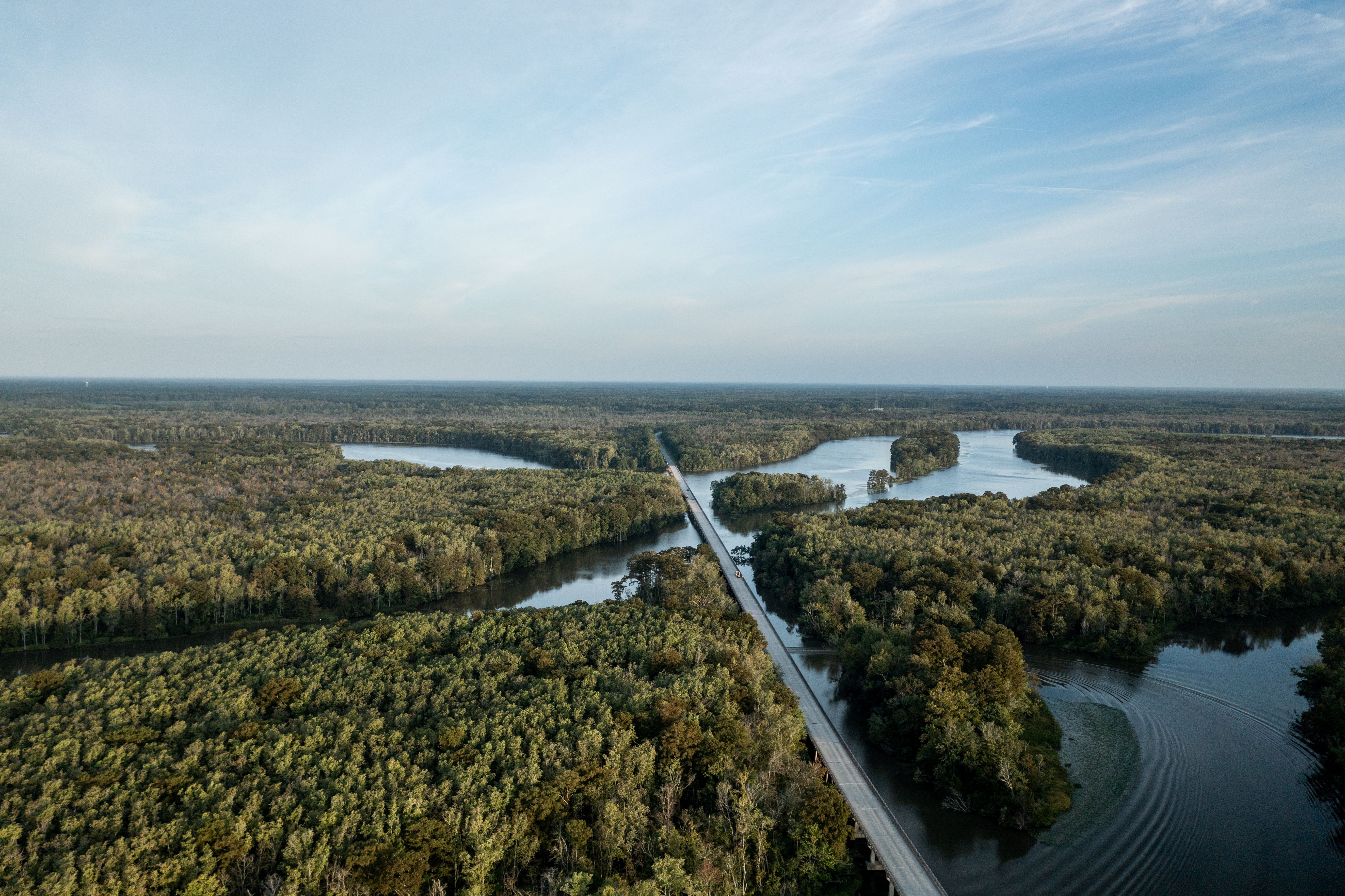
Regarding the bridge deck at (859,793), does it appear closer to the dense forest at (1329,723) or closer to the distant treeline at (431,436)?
the dense forest at (1329,723)

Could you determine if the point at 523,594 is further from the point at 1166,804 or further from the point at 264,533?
the point at 1166,804

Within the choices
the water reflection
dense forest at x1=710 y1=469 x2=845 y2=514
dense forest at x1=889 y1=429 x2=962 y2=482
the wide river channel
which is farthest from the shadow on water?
dense forest at x1=889 y1=429 x2=962 y2=482

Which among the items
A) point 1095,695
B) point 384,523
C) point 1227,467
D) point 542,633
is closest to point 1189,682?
point 1095,695

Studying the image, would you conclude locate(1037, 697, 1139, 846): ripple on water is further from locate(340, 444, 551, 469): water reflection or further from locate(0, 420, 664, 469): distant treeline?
locate(340, 444, 551, 469): water reflection

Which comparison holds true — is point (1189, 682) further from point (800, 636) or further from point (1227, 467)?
point (1227, 467)

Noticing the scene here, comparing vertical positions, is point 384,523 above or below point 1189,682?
above

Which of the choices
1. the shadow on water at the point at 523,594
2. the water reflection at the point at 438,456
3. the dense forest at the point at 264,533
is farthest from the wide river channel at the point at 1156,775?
the water reflection at the point at 438,456

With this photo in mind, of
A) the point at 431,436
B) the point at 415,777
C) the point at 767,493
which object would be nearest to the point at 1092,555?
the point at 767,493

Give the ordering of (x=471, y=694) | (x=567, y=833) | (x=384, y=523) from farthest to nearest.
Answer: (x=384, y=523), (x=471, y=694), (x=567, y=833)
